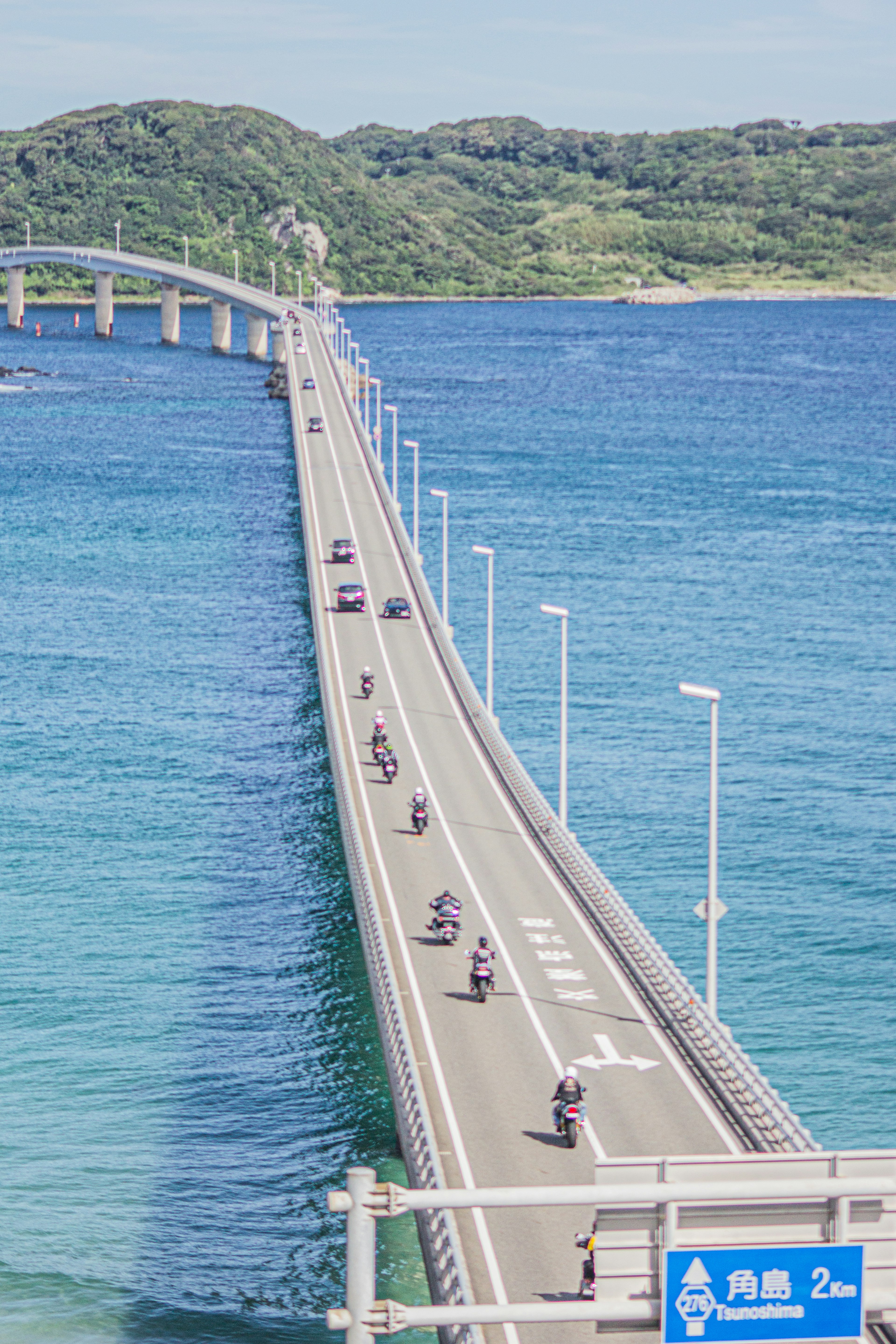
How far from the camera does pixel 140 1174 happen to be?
4444 centimetres

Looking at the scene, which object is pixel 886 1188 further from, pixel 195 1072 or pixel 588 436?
pixel 588 436


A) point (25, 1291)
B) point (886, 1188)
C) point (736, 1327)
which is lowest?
point (25, 1291)

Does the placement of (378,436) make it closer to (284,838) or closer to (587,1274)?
(284,838)

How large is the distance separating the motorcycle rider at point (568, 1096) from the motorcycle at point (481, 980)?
7852 millimetres

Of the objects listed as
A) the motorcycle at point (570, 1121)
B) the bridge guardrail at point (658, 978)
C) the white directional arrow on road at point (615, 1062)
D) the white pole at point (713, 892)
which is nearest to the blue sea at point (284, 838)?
the motorcycle at point (570, 1121)

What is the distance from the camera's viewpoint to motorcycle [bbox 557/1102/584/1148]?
1432 inches

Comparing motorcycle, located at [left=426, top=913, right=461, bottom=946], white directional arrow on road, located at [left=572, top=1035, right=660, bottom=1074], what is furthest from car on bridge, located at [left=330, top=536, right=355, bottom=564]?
white directional arrow on road, located at [left=572, top=1035, right=660, bottom=1074]

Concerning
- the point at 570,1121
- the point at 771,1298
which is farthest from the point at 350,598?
the point at 771,1298

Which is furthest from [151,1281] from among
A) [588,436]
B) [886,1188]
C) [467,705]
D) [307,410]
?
[588,436]

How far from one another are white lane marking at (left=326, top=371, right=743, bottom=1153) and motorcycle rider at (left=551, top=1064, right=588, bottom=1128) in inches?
59.3

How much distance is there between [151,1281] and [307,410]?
152m

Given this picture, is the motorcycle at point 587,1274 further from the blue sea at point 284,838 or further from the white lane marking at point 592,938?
the blue sea at point 284,838

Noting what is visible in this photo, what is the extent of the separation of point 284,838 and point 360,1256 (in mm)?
57516

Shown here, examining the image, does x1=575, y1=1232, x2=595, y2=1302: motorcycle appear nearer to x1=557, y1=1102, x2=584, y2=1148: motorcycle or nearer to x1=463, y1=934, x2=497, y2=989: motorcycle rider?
x1=557, y1=1102, x2=584, y2=1148: motorcycle
